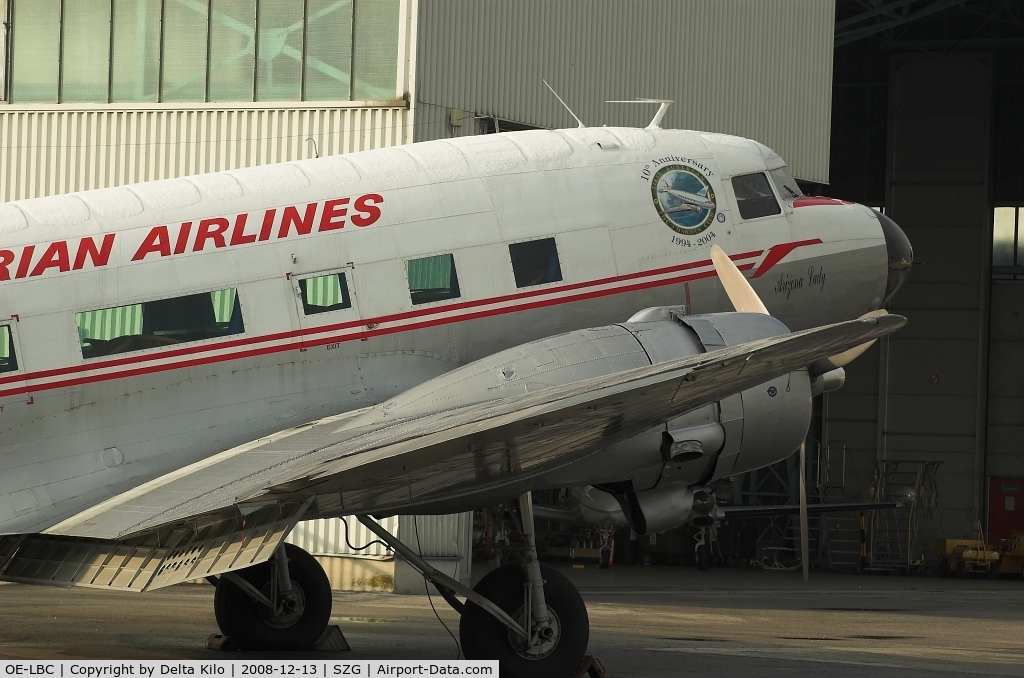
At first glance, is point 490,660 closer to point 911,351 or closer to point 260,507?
point 260,507

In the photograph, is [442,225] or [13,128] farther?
[13,128]

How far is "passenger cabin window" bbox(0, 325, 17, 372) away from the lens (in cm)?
1012

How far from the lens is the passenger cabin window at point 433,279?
11156mm

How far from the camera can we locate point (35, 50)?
80.6 ft

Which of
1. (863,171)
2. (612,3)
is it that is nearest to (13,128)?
(612,3)

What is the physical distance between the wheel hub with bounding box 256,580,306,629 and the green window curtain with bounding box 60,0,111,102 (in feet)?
46.5

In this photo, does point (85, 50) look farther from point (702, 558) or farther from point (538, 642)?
point (702, 558)

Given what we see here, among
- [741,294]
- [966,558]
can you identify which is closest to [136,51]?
[741,294]

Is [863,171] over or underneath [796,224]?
over

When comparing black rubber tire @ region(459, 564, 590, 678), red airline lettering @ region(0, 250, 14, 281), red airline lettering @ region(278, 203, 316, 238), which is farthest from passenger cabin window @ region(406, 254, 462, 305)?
red airline lettering @ region(0, 250, 14, 281)

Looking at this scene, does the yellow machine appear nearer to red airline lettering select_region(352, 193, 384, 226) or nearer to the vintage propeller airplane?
the vintage propeller airplane

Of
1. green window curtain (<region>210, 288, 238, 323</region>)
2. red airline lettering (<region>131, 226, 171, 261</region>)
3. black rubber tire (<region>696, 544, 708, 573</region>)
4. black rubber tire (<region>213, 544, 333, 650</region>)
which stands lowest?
black rubber tire (<region>696, 544, 708, 573</region>)

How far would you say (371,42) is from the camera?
23078mm

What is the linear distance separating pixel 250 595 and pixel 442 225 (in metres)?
4.76
